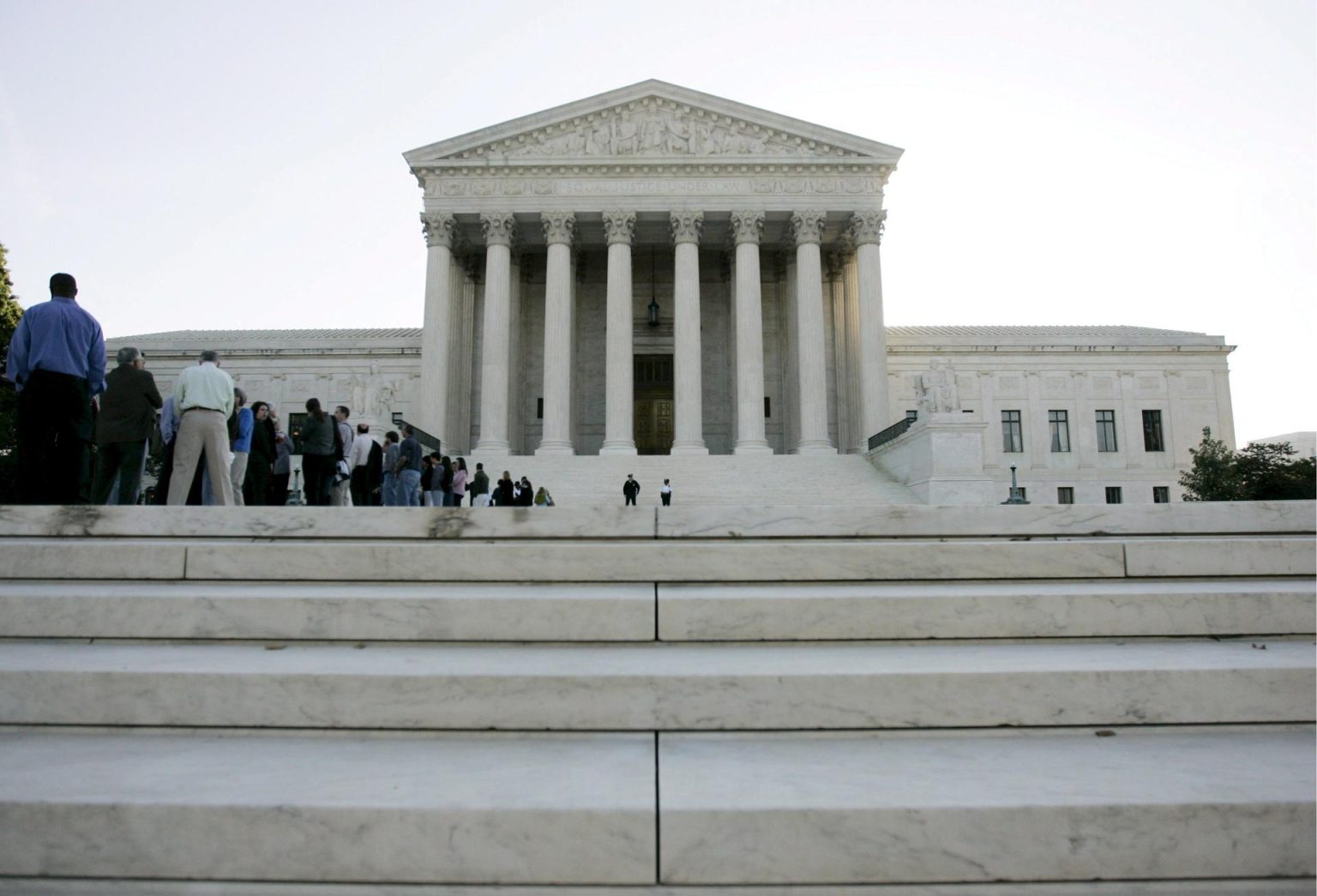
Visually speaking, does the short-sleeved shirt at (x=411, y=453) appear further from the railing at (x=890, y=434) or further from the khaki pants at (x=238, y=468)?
the railing at (x=890, y=434)

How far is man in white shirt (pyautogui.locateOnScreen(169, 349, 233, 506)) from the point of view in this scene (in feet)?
30.5

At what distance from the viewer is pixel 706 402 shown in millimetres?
39062

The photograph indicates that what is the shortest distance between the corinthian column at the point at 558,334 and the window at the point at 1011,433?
24.7 m

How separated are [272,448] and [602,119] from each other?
2776 cm

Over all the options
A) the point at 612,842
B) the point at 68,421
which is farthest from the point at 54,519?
the point at 612,842

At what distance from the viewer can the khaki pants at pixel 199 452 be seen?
30.6 ft

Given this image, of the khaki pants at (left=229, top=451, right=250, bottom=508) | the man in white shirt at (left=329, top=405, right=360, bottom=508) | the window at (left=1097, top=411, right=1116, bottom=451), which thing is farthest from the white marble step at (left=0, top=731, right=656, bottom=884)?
the window at (left=1097, top=411, right=1116, bottom=451)

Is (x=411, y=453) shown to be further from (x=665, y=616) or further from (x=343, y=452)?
(x=665, y=616)

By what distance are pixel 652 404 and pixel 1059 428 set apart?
23024 millimetres

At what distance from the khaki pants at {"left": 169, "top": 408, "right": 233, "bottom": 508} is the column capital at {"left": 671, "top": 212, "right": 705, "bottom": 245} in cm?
2703

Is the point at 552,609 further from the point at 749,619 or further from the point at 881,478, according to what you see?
the point at 881,478

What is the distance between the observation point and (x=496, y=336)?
3350 cm

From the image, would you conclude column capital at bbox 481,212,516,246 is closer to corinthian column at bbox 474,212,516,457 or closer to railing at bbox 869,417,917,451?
corinthian column at bbox 474,212,516,457

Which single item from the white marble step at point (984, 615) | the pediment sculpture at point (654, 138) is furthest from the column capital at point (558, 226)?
the white marble step at point (984, 615)
